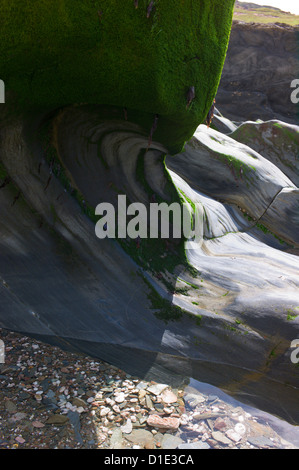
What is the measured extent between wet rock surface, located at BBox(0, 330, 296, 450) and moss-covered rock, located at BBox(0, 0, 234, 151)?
107 inches

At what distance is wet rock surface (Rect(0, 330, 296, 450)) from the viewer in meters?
3.11

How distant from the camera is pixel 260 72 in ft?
94.7

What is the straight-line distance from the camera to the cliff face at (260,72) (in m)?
27.4

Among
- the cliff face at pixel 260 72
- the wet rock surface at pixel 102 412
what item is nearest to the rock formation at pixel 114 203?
the wet rock surface at pixel 102 412

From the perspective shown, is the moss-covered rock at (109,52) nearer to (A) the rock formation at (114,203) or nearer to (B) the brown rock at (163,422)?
(A) the rock formation at (114,203)

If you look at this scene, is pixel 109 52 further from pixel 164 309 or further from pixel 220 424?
pixel 220 424

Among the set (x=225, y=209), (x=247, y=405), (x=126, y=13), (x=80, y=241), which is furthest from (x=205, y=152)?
(x=247, y=405)

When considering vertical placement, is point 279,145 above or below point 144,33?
below

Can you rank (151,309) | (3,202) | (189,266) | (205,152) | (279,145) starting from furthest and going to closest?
1. (279,145)
2. (205,152)
3. (189,266)
4. (151,309)
5. (3,202)

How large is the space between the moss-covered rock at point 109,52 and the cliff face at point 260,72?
2422 cm

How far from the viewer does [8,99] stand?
152 inches

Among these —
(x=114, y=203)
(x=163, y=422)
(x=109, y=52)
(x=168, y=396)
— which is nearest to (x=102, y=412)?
(x=163, y=422)

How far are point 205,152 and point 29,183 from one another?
561 cm

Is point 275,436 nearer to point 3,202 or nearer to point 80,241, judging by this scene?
point 80,241
